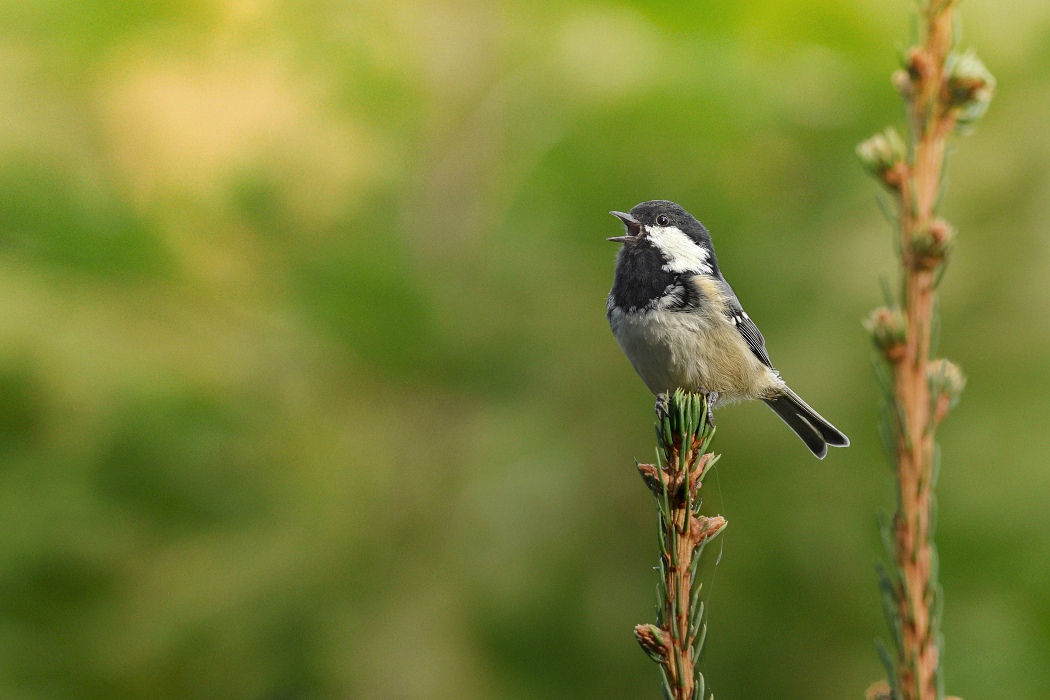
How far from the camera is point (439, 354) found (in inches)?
151

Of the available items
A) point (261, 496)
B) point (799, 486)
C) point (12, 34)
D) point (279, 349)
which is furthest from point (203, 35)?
point (799, 486)

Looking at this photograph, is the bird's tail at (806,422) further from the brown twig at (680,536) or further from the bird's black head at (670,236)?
the brown twig at (680,536)

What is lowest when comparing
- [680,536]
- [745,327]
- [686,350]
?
[680,536]

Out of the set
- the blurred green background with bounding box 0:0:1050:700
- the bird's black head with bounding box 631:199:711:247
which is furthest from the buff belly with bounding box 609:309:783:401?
the blurred green background with bounding box 0:0:1050:700

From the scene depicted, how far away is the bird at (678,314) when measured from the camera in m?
2.26

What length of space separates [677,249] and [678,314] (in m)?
0.23

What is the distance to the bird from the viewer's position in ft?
7.40

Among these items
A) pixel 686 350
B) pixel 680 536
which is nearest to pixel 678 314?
pixel 686 350

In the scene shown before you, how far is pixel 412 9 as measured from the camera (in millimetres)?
4367

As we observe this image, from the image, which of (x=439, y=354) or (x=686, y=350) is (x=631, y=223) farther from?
(x=439, y=354)

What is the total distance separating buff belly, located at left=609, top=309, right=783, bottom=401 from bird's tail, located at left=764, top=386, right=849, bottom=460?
9.0 inches

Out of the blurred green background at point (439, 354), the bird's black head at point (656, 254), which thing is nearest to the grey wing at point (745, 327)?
the bird's black head at point (656, 254)

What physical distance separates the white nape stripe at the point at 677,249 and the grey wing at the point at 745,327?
4.6 inches

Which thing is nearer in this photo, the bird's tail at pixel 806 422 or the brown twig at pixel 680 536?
the brown twig at pixel 680 536
